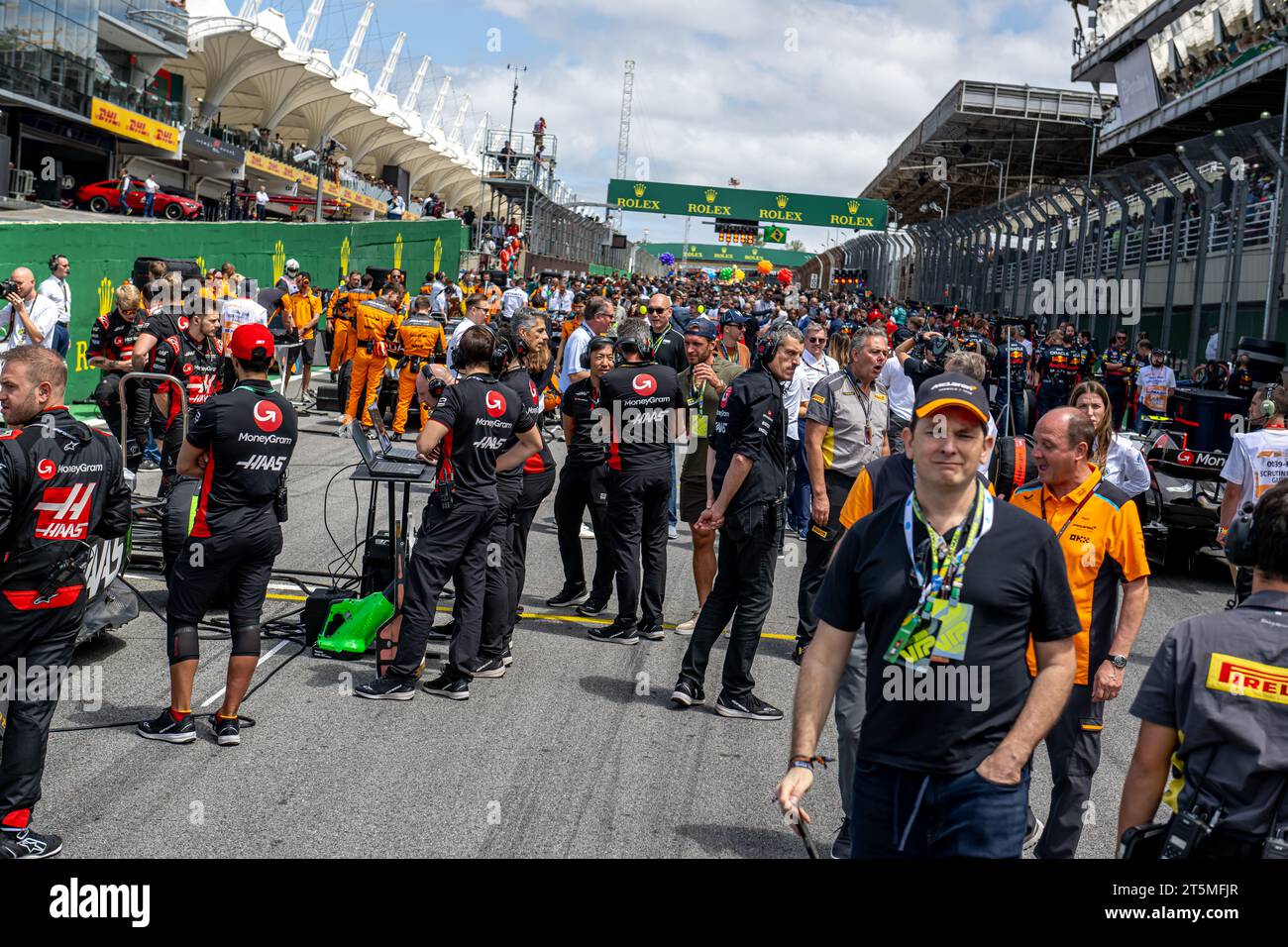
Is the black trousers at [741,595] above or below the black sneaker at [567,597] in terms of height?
above

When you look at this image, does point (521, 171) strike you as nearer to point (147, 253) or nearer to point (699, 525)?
point (147, 253)

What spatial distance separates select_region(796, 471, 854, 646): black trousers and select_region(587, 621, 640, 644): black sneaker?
1054 millimetres

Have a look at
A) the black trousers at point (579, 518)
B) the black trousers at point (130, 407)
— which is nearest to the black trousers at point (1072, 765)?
the black trousers at point (579, 518)

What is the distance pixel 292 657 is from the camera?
6.99 metres

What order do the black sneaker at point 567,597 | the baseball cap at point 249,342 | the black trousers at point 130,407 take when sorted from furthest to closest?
the black trousers at point 130,407, the black sneaker at point 567,597, the baseball cap at point 249,342

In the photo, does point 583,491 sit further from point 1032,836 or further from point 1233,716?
point 1233,716

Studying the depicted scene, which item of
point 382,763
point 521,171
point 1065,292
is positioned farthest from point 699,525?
point 521,171

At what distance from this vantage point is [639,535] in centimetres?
779

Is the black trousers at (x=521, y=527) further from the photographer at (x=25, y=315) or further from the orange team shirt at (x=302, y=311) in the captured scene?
the orange team shirt at (x=302, y=311)

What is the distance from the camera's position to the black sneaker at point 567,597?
8.67 m

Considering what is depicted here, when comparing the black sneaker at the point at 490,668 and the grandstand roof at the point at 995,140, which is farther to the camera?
the grandstand roof at the point at 995,140

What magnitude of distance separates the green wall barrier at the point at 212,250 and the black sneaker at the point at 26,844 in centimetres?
1222

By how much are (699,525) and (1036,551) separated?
392cm

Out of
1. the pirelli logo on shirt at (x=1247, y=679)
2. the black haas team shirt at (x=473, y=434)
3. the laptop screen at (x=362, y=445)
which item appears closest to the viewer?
the pirelli logo on shirt at (x=1247, y=679)
